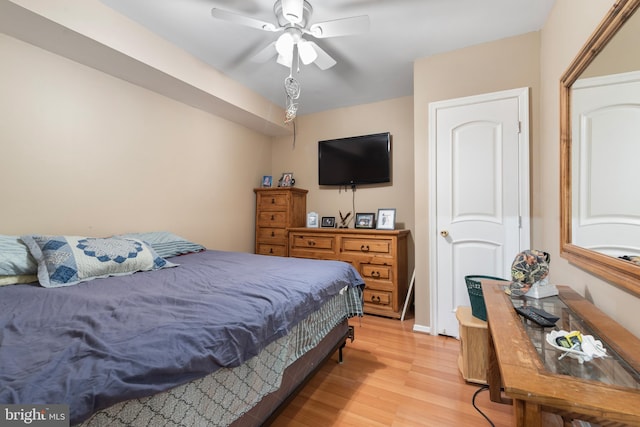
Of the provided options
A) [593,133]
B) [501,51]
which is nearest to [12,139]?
[593,133]

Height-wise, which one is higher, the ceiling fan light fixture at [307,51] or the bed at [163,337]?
the ceiling fan light fixture at [307,51]

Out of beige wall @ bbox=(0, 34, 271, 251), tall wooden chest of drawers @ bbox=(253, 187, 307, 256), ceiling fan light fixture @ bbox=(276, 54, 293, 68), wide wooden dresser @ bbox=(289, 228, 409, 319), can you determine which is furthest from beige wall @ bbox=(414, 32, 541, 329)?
beige wall @ bbox=(0, 34, 271, 251)

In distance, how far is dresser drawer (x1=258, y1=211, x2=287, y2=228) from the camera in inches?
141

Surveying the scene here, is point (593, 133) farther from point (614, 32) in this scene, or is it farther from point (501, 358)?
point (501, 358)

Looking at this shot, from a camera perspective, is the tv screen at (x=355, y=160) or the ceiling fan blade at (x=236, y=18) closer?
the ceiling fan blade at (x=236, y=18)

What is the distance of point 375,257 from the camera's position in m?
2.93

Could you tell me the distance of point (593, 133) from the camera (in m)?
1.25

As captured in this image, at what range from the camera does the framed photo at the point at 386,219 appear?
10.6ft

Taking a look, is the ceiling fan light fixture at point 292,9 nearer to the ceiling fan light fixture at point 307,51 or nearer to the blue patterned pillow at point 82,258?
the ceiling fan light fixture at point 307,51

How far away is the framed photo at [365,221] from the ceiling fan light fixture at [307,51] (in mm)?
1928

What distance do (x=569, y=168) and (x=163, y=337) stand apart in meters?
2.06

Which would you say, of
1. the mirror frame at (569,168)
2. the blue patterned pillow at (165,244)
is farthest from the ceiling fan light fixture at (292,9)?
the blue patterned pillow at (165,244)

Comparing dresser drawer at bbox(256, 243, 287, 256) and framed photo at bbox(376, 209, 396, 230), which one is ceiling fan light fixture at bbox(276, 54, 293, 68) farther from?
dresser drawer at bbox(256, 243, 287, 256)

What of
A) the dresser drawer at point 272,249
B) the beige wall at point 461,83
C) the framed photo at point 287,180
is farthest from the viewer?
the framed photo at point 287,180
